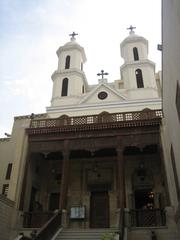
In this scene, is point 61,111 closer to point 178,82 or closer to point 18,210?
point 18,210

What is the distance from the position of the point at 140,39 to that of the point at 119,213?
2032cm

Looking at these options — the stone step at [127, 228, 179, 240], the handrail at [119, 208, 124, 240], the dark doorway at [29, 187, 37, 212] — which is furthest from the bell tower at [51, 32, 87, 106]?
the stone step at [127, 228, 179, 240]

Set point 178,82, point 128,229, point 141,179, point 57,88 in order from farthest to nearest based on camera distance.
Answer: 1. point 57,88
2. point 141,179
3. point 128,229
4. point 178,82

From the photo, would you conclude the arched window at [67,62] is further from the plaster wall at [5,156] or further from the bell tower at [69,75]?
the plaster wall at [5,156]

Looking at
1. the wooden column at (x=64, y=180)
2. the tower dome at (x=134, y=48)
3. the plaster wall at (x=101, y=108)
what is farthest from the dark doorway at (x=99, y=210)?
the tower dome at (x=134, y=48)

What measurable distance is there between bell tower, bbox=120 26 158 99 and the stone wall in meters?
14.7

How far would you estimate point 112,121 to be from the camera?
1490 cm

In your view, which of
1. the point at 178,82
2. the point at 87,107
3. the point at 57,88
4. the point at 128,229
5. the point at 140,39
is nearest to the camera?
the point at 178,82

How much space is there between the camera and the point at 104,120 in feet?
49.8

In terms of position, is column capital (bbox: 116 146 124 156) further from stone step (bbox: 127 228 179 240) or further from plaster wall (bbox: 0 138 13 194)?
plaster wall (bbox: 0 138 13 194)

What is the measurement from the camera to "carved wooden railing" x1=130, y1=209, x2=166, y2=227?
41.7 feet

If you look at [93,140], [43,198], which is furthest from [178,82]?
[43,198]

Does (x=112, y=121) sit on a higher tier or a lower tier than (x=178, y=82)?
higher

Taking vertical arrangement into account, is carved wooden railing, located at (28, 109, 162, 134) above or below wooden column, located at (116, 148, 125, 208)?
above
